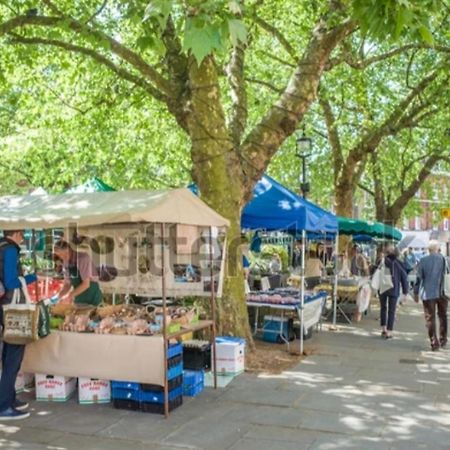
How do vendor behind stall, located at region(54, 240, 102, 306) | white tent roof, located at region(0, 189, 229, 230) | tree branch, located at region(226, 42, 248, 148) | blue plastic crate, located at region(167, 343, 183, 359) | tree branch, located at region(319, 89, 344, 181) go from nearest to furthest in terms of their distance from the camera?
white tent roof, located at region(0, 189, 229, 230) < blue plastic crate, located at region(167, 343, 183, 359) < vendor behind stall, located at region(54, 240, 102, 306) < tree branch, located at region(226, 42, 248, 148) < tree branch, located at region(319, 89, 344, 181)

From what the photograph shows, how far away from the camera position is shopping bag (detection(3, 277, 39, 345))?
20.0 feet

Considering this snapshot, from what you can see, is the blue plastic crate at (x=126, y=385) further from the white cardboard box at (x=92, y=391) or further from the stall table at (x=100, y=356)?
the white cardboard box at (x=92, y=391)

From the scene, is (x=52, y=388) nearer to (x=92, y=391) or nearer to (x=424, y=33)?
(x=92, y=391)

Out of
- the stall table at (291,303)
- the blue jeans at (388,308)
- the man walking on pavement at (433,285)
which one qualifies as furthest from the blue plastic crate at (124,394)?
the blue jeans at (388,308)

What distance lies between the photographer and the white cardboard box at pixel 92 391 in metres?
6.63

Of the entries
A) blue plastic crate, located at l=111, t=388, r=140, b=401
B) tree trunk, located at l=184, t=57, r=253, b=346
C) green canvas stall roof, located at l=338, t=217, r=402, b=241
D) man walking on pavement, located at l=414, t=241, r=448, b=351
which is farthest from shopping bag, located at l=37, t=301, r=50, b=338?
green canvas stall roof, located at l=338, t=217, r=402, b=241

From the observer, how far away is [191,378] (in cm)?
696

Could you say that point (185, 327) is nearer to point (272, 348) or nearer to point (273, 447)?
point (273, 447)

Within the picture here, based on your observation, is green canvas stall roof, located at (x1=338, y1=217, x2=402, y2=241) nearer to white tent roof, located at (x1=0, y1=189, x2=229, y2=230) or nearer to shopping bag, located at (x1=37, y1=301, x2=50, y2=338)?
white tent roof, located at (x1=0, y1=189, x2=229, y2=230)

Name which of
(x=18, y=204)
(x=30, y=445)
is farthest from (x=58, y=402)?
(x=18, y=204)

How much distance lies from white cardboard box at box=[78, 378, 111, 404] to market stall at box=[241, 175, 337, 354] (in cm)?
374

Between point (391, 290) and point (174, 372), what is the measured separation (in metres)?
6.08

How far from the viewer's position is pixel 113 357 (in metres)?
6.44

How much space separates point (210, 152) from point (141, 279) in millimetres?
2149
